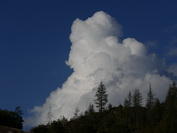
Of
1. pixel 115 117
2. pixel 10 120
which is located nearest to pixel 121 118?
pixel 115 117

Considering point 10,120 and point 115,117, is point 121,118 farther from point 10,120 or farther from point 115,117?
point 10,120

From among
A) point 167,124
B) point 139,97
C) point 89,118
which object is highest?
point 139,97

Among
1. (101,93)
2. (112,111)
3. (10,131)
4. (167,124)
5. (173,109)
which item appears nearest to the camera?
(167,124)

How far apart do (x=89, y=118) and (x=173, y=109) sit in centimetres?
4426

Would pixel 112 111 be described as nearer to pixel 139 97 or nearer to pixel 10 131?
pixel 139 97

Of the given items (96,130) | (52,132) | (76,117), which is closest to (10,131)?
(52,132)

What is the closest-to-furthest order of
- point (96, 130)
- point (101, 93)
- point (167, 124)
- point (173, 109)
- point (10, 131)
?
1. point (167, 124)
2. point (173, 109)
3. point (10, 131)
4. point (96, 130)
5. point (101, 93)

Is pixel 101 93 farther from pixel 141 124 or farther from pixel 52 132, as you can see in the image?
pixel 52 132

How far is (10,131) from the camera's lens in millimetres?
112062

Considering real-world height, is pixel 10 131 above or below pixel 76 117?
below

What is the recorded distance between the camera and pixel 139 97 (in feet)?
472

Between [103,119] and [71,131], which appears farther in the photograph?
[103,119]

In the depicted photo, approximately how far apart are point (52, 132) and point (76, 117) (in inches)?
1552

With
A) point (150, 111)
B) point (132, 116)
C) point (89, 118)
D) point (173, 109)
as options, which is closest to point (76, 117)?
point (89, 118)
